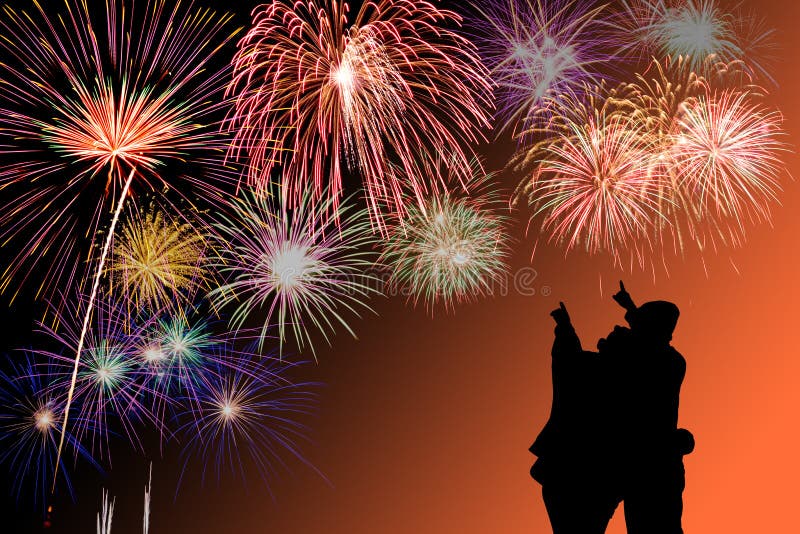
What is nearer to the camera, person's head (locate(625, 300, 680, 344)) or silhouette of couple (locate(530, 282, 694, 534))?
silhouette of couple (locate(530, 282, 694, 534))

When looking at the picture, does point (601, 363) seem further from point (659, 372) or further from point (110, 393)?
point (110, 393)

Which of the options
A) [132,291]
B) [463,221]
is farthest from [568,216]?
[132,291]

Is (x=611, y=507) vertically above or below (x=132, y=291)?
below

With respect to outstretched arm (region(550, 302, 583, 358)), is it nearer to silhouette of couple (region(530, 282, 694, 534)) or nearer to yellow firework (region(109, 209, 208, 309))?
silhouette of couple (region(530, 282, 694, 534))

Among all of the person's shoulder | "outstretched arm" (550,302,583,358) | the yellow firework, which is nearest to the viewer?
the person's shoulder

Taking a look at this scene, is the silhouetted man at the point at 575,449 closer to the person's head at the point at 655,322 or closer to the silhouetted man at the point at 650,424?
the silhouetted man at the point at 650,424

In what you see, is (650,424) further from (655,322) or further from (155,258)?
(155,258)

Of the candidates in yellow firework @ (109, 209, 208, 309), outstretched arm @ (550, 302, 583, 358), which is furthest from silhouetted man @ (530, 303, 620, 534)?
yellow firework @ (109, 209, 208, 309)
